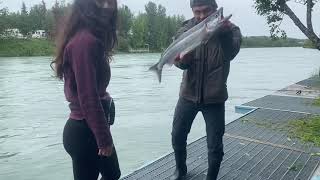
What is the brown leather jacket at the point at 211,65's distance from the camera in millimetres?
4562

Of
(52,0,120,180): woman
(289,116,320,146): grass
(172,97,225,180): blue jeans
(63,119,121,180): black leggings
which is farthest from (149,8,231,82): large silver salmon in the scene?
(289,116,320,146): grass

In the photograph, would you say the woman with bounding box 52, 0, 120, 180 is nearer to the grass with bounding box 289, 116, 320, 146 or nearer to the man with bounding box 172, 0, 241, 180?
the man with bounding box 172, 0, 241, 180

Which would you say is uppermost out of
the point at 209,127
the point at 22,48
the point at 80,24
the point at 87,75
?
the point at 80,24

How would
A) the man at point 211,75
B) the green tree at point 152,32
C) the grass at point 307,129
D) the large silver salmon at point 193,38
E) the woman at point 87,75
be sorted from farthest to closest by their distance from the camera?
the green tree at point 152,32, the grass at point 307,129, the man at point 211,75, the large silver salmon at point 193,38, the woman at point 87,75

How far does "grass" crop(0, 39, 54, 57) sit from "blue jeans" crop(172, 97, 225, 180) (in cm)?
6934

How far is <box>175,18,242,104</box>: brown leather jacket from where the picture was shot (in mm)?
4562

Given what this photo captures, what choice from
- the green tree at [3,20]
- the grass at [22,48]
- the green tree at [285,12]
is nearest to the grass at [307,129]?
the green tree at [285,12]

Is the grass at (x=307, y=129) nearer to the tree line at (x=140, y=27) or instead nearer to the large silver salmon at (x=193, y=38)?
the large silver salmon at (x=193, y=38)

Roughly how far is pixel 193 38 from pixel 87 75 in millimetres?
1611

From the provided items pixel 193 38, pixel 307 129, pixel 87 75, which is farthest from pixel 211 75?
pixel 307 129

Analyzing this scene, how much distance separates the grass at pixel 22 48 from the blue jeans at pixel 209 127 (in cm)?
6934

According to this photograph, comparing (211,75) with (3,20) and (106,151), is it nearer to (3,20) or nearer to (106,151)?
(106,151)

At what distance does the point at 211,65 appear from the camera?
4645mm

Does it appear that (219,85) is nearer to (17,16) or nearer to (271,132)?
(271,132)
